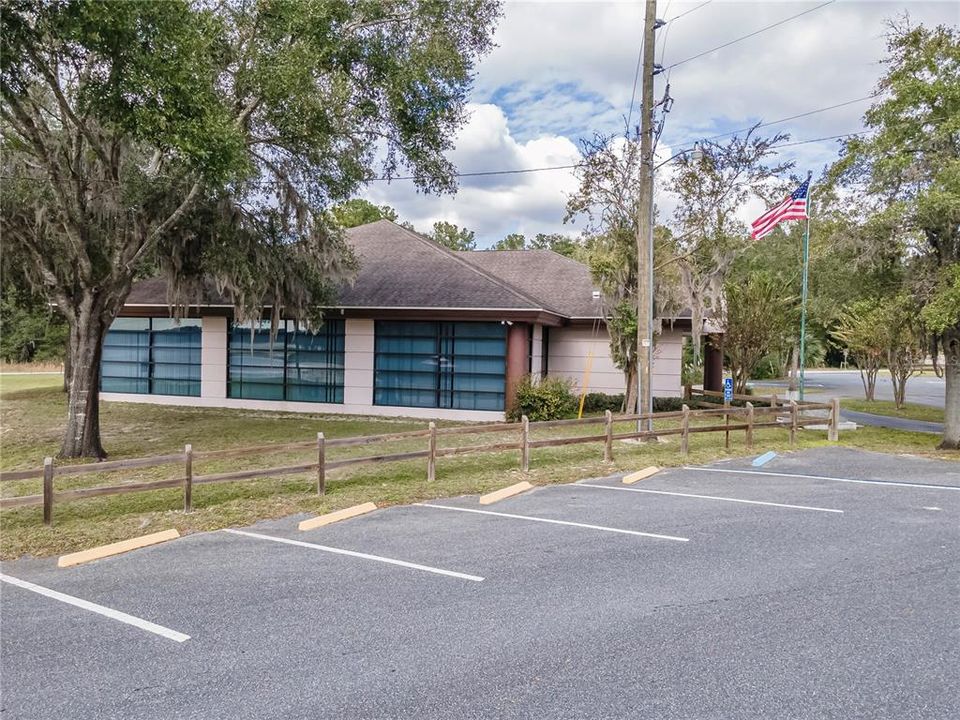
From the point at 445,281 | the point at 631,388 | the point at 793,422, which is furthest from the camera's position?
the point at 445,281

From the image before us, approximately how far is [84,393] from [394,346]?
872 cm

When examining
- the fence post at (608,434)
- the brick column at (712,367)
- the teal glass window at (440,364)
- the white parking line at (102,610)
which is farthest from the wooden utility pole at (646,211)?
the brick column at (712,367)

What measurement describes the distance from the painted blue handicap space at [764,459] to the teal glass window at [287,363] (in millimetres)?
12002

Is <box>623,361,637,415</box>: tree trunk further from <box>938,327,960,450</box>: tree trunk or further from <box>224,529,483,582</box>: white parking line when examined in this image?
<box>224,529,483,582</box>: white parking line

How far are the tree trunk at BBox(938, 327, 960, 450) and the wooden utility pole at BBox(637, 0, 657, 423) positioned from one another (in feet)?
22.9

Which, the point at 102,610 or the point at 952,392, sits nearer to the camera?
the point at 102,610

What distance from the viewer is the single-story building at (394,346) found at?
1852 cm

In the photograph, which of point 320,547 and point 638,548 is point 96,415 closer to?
point 320,547

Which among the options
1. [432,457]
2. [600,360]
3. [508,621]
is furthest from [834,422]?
[508,621]

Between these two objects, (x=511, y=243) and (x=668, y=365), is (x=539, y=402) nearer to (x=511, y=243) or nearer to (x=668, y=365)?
(x=668, y=365)

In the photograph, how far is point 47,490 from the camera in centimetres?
735

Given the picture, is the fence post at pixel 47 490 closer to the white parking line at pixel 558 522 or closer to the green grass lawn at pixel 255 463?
the green grass lawn at pixel 255 463

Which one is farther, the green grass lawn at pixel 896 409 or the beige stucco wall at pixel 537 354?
the green grass lawn at pixel 896 409

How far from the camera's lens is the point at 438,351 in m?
18.9
